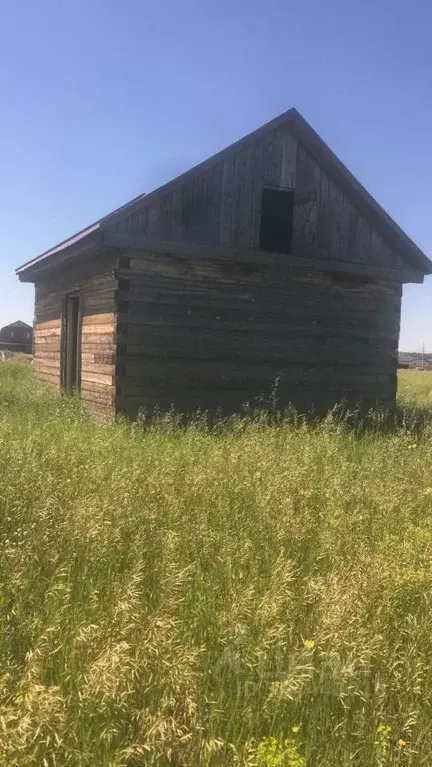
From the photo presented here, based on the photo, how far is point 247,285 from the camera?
9773 mm

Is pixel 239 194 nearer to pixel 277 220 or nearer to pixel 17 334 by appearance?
pixel 277 220

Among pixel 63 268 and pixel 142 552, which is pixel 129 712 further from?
pixel 63 268

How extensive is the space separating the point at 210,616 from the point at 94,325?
754cm

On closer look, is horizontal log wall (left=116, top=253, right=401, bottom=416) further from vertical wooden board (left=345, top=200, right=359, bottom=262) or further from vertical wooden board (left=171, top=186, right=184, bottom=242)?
vertical wooden board (left=345, top=200, right=359, bottom=262)

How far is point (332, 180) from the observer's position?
406 inches

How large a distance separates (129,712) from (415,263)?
10357 mm

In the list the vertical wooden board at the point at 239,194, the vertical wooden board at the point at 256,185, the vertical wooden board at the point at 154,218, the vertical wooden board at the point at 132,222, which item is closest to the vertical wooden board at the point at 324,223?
the vertical wooden board at the point at 256,185

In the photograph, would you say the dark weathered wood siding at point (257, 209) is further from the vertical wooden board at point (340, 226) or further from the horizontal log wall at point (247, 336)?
the horizontal log wall at point (247, 336)

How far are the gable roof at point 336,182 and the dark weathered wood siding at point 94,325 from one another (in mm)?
532

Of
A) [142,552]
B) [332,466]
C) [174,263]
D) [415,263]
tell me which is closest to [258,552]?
[142,552]

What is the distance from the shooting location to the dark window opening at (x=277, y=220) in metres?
10.2

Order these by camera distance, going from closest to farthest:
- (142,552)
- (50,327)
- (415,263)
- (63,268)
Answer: (142,552), (415,263), (63,268), (50,327)

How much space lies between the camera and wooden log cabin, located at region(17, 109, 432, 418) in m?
8.94

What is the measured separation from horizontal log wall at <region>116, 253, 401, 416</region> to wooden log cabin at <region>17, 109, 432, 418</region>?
0.02m
